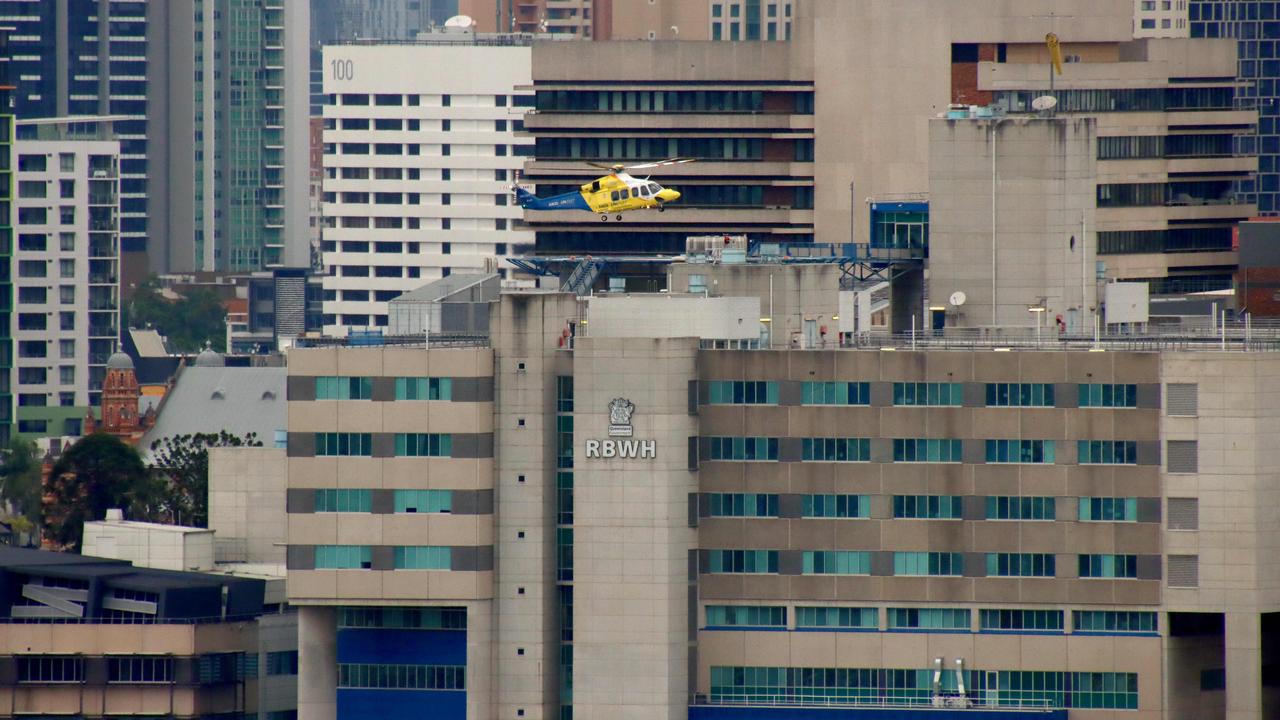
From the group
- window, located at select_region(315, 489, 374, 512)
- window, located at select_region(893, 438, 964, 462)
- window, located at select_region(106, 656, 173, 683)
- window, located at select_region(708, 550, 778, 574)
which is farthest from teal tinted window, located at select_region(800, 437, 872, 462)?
window, located at select_region(106, 656, 173, 683)

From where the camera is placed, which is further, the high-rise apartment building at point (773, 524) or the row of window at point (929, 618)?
the row of window at point (929, 618)

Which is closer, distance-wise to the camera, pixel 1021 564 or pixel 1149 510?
pixel 1149 510

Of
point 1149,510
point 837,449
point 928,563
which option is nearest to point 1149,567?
point 1149,510

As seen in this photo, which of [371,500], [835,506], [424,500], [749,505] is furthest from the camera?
[371,500]

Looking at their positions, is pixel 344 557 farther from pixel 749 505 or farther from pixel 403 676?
pixel 749 505

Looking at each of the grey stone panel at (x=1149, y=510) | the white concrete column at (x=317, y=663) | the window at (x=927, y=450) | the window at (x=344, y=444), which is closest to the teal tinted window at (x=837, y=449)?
the window at (x=927, y=450)

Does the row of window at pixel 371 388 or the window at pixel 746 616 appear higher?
the row of window at pixel 371 388

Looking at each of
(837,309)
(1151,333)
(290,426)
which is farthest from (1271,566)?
(290,426)

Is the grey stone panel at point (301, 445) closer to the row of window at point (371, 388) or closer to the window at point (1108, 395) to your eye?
the row of window at point (371, 388)
